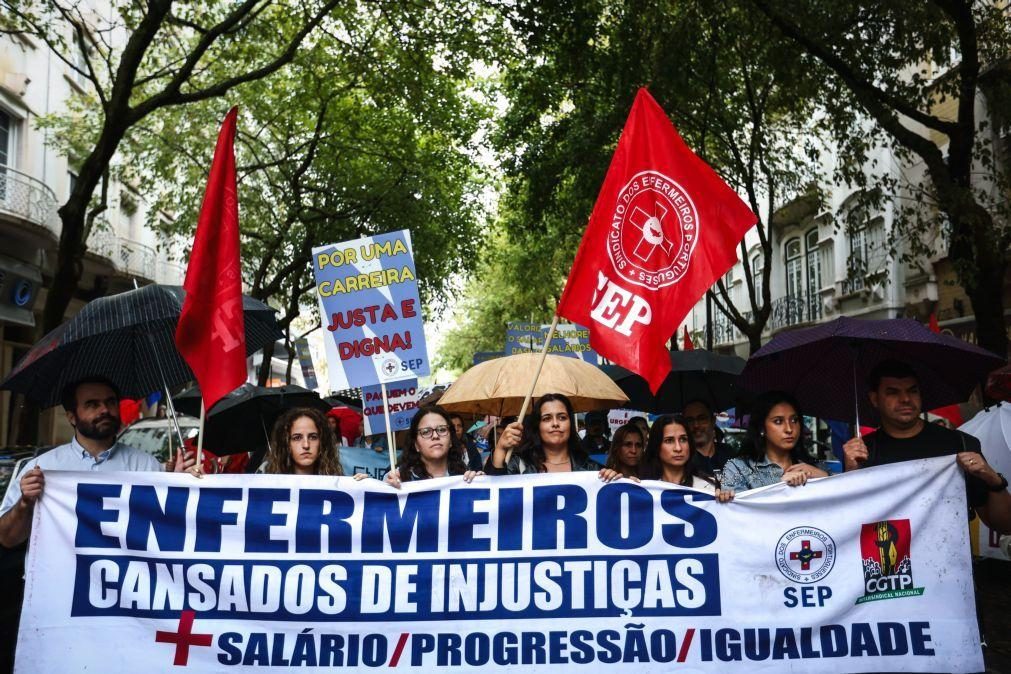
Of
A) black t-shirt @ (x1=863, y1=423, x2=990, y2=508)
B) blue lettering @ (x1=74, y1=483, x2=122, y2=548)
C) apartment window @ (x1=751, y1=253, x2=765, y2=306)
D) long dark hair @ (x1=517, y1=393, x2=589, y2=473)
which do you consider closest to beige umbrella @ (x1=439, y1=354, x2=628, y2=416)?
long dark hair @ (x1=517, y1=393, x2=589, y2=473)

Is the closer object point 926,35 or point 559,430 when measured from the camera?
point 559,430

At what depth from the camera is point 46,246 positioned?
817 inches

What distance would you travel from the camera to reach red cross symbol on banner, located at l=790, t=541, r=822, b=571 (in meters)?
4.35

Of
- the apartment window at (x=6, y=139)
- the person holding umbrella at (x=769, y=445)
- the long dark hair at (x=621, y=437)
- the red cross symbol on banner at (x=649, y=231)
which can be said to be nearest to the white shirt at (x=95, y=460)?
the red cross symbol on banner at (x=649, y=231)

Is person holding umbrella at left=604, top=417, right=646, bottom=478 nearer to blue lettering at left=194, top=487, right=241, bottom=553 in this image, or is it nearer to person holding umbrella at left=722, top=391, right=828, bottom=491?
A: person holding umbrella at left=722, top=391, right=828, bottom=491

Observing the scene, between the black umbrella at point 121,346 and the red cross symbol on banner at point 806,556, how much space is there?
11.2ft

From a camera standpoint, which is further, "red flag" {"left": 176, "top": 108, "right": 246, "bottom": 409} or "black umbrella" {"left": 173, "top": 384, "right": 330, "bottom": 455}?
"black umbrella" {"left": 173, "top": 384, "right": 330, "bottom": 455}

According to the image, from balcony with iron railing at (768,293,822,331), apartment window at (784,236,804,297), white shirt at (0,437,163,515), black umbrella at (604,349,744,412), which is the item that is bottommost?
white shirt at (0,437,163,515)

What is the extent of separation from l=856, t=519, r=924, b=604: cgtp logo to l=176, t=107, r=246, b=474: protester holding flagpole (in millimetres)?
3016

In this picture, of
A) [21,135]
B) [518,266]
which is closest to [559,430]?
[21,135]

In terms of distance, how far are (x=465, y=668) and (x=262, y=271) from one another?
18507 mm

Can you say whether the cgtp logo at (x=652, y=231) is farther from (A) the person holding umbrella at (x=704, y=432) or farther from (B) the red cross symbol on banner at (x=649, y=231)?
(A) the person holding umbrella at (x=704, y=432)

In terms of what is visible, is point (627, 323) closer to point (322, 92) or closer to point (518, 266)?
point (322, 92)

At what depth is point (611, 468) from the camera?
202 inches
